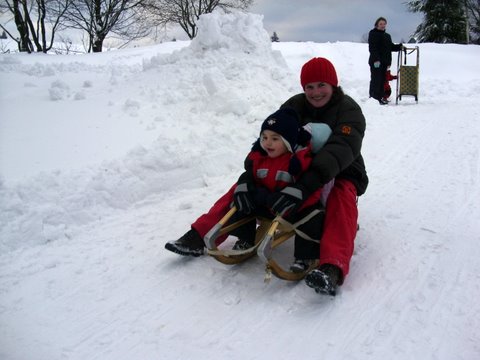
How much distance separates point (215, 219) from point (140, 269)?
604 millimetres

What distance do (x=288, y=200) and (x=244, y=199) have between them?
11.8 inches

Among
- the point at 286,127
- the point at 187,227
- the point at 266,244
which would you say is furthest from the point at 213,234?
the point at 187,227

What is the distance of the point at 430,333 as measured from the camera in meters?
1.98

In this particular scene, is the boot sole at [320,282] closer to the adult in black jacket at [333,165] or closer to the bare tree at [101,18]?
the adult in black jacket at [333,165]

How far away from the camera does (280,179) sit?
2533 mm

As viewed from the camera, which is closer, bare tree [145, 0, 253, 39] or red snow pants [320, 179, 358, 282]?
red snow pants [320, 179, 358, 282]

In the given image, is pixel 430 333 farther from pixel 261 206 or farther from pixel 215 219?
pixel 215 219

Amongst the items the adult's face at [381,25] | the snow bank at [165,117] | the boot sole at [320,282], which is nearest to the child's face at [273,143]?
the boot sole at [320,282]

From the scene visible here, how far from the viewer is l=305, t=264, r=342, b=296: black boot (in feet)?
7.14

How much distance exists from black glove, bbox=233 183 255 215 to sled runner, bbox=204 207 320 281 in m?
0.09

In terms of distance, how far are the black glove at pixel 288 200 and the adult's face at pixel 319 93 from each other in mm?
787

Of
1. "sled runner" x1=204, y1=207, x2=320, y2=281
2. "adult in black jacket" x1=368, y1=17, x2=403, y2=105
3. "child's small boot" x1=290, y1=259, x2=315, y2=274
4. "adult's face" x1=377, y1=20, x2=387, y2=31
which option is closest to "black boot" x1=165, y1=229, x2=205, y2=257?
"sled runner" x1=204, y1=207, x2=320, y2=281

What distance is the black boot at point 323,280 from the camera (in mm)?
2176

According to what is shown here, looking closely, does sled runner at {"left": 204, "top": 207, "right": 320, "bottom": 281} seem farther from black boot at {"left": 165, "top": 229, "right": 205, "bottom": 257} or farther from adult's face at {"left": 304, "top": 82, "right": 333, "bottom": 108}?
adult's face at {"left": 304, "top": 82, "right": 333, "bottom": 108}
